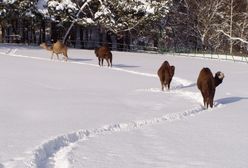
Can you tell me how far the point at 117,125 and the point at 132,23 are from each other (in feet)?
111

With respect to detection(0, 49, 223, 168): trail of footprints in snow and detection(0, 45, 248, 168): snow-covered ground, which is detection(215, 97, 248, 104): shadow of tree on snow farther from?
A: detection(0, 49, 223, 168): trail of footprints in snow

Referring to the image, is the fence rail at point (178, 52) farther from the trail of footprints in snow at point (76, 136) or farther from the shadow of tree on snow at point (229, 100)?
the trail of footprints in snow at point (76, 136)

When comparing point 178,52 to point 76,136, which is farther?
point 178,52

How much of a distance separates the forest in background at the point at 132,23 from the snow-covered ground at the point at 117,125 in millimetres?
23009

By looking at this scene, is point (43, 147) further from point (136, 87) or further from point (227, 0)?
point (227, 0)

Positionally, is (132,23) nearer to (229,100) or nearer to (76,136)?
(229,100)

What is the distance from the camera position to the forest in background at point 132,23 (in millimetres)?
45000

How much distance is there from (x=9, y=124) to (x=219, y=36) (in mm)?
54051

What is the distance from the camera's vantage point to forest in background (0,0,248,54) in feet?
148

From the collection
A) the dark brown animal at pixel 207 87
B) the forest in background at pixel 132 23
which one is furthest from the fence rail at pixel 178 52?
the dark brown animal at pixel 207 87

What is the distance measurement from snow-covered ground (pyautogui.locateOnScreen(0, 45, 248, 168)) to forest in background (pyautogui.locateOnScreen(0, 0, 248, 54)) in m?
23.0

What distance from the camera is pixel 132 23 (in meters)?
45.1

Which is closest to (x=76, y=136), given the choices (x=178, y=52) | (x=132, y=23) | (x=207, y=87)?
(x=207, y=87)

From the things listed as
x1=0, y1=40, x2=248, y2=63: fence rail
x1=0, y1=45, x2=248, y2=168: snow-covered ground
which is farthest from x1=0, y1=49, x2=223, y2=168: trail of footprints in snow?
x1=0, y1=40, x2=248, y2=63: fence rail
